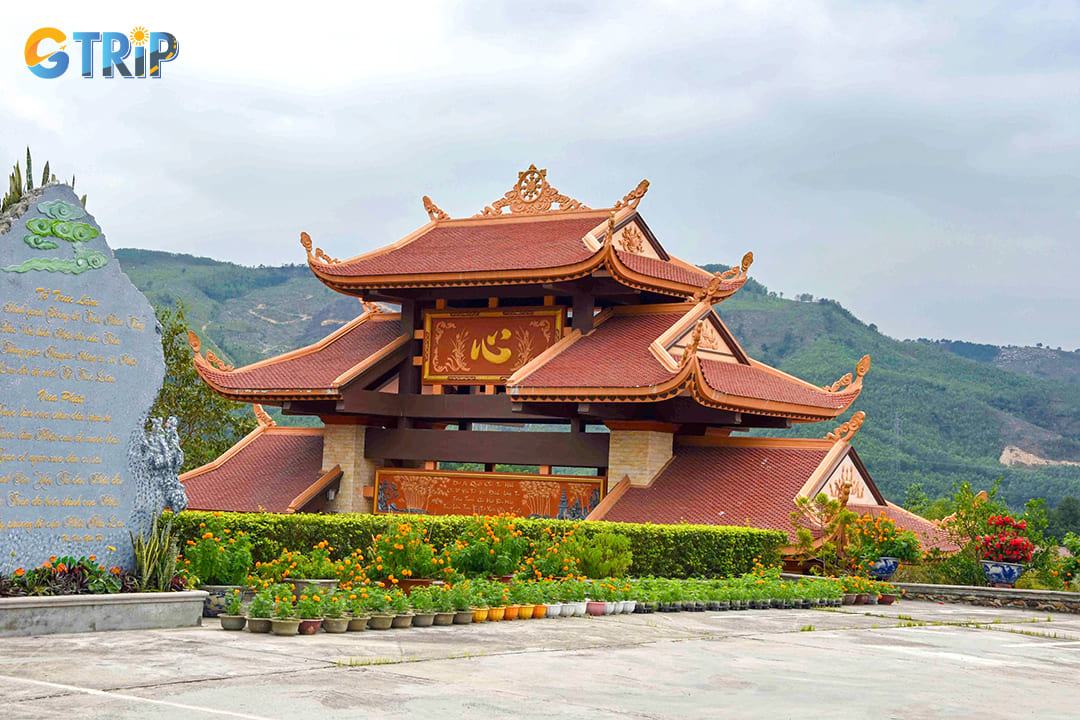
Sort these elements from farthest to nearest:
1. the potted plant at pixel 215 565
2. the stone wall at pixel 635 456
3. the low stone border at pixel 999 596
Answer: the stone wall at pixel 635 456 → the low stone border at pixel 999 596 → the potted plant at pixel 215 565

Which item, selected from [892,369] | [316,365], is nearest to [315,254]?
[316,365]

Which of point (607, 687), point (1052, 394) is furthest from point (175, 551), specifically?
point (1052, 394)

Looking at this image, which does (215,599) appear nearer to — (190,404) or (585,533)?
(585,533)

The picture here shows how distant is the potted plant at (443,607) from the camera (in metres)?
12.2

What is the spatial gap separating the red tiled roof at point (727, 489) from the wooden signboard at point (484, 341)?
13.0ft

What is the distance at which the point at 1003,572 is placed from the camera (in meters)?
19.4

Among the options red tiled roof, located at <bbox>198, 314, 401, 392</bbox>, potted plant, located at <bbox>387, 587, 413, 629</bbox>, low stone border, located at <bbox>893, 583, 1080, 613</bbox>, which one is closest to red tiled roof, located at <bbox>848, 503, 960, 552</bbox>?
low stone border, located at <bbox>893, 583, 1080, 613</bbox>

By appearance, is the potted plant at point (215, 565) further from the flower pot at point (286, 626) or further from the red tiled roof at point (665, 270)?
the red tiled roof at point (665, 270)

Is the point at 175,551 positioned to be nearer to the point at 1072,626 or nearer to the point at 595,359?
the point at 1072,626

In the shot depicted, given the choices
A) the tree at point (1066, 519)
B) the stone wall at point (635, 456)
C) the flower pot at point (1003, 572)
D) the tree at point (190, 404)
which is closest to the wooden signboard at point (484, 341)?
the stone wall at point (635, 456)

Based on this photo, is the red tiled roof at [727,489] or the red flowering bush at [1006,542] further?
the red tiled roof at [727,489]

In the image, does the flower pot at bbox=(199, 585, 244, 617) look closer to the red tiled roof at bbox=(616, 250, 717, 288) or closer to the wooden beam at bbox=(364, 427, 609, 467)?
the wooden beam at bbox=(364, 427, 609, 467)

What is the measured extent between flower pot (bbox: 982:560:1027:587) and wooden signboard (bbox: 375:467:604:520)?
7.49 metres

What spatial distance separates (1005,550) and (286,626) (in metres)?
13.1
